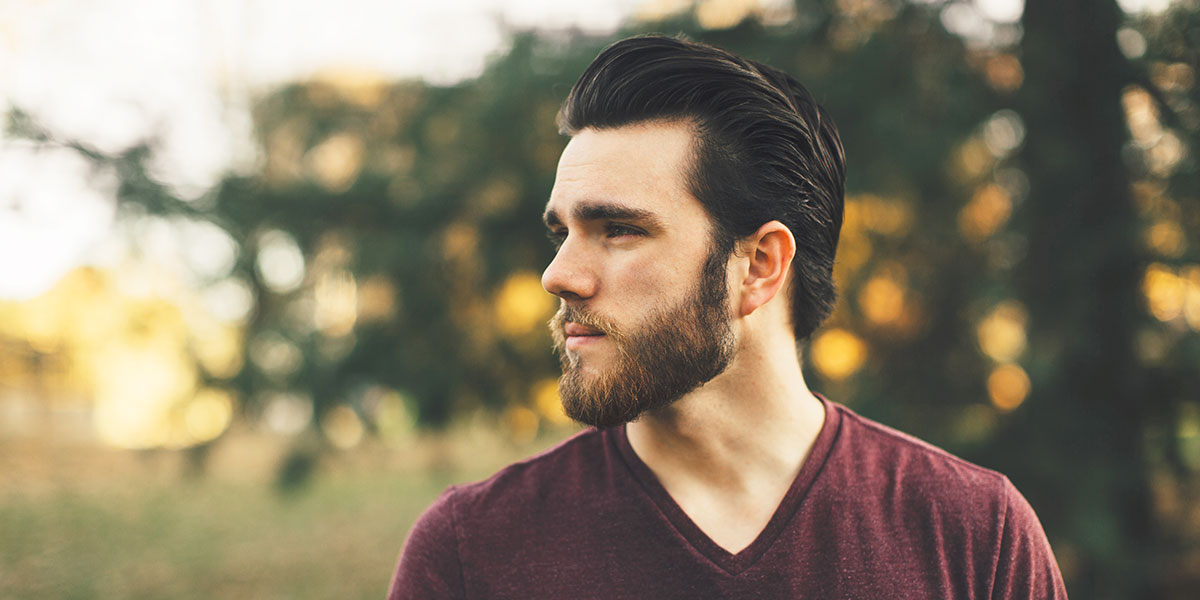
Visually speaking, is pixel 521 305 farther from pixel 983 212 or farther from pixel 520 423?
pixel 983 212

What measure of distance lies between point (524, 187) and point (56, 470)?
14153 mm

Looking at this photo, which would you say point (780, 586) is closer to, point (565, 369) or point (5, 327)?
point (565, 369)

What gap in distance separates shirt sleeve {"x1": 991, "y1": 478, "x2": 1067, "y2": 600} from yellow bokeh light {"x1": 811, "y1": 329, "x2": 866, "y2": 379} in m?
2.28

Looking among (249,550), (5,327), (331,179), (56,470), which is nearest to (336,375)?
(331,179)

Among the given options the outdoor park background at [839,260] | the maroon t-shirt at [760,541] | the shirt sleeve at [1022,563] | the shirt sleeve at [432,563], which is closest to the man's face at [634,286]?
the maroon t-shirt at [760,541]

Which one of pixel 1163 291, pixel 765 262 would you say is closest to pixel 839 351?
pixel 1163 291

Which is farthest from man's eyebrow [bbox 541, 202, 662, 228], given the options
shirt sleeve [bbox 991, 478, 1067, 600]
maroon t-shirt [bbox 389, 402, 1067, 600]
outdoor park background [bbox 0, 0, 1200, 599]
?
A: outdoor park background [bbox 0, 0, 1200, 599]

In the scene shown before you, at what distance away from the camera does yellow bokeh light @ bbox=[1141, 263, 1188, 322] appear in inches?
147

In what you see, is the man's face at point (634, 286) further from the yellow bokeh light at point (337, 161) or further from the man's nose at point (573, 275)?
the yellow bokeh light at point (337, 161)

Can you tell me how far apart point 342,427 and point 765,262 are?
2798 mm

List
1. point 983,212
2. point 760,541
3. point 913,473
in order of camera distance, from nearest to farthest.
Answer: point 760,541, point 913,473, point 983,212

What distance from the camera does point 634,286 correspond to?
180 centimetres

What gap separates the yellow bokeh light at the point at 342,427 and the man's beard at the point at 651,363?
99.8 inches

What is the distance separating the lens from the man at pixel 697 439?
5.74 feet
